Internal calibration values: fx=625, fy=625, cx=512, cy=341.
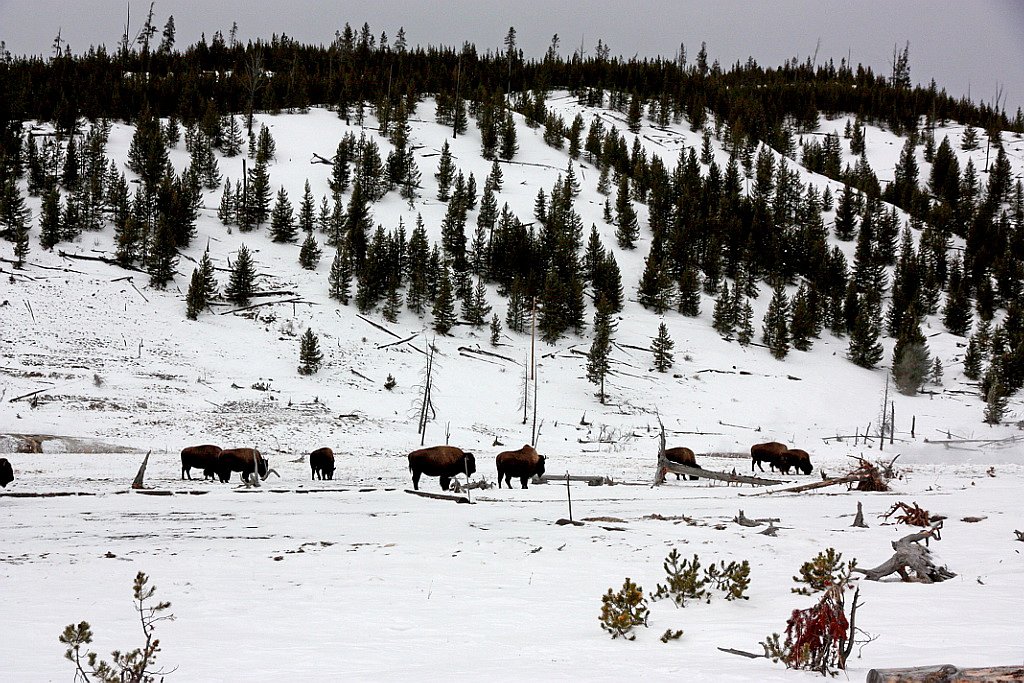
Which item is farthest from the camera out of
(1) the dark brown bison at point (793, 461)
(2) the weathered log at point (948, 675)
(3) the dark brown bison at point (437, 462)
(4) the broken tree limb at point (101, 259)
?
(4) the broken tree limb at point (101, 259)

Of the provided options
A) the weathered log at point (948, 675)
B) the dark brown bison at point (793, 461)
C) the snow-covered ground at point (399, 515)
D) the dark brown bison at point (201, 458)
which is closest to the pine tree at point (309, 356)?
the snow-covered ground at point (399, 515)

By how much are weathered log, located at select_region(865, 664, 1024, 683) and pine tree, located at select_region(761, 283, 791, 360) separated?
53289 mm

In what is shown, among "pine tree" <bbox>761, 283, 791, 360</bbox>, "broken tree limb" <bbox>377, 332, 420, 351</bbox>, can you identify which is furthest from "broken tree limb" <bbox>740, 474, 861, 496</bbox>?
"pine tree" <bbox>761, 283, 791, 360</bbox>

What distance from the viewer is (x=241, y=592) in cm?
705

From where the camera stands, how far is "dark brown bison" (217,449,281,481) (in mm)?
18094

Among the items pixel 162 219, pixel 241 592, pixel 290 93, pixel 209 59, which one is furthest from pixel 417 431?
pixel 209 59

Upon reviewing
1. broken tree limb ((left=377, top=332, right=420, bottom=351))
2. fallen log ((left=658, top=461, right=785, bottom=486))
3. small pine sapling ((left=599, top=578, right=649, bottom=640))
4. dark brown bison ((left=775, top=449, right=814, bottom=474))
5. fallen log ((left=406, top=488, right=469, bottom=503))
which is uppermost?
small pine sapling ((left=599, top=578, right=649, bottom=640))

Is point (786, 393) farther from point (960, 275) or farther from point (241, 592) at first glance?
point (241, 592)

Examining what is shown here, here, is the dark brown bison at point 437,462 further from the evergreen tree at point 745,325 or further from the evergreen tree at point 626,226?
the evergreen tree at point 626,226

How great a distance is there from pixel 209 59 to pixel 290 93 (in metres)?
35.6

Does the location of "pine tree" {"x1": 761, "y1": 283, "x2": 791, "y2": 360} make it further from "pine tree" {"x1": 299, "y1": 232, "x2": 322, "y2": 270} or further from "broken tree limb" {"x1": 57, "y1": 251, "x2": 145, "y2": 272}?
"broken tree limb" {"x1": 57, "y1": 251, "x2": 145, "y2": 272}

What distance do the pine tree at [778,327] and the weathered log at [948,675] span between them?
175 feet

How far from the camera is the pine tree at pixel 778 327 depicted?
5241cm

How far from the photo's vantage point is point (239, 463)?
1825cm
